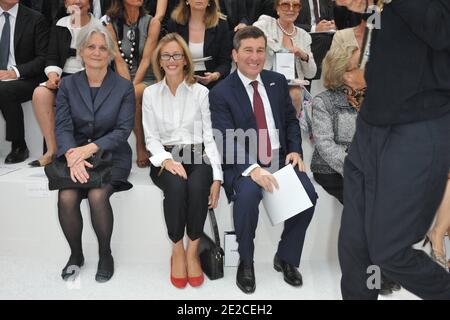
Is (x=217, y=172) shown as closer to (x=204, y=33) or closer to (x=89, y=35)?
(x=89, y=35)

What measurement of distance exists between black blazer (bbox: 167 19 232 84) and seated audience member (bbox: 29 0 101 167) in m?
0.57

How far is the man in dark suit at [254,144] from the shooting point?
2322mm

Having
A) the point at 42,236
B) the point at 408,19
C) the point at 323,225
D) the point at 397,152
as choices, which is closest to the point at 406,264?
the point at 397,152

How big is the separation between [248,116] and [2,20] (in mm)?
2026

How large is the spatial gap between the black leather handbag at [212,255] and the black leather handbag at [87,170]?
562 mm

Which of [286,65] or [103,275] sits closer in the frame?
[103,275]

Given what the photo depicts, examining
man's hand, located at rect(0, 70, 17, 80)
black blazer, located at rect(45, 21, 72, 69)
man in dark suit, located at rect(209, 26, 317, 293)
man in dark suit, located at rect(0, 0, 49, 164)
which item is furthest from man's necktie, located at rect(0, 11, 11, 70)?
man in dark suit, located at rect(209, 26, 317, 293)

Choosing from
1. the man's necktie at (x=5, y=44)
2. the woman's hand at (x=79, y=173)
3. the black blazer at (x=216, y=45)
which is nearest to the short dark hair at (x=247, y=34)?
the black blazer at (x=216, y=45)

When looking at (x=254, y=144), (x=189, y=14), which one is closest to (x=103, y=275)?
(x=254, y=144)

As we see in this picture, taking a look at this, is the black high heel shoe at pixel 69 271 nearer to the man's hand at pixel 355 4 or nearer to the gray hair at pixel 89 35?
the gray hair at pixel 89 35

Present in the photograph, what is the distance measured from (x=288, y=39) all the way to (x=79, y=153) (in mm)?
1643

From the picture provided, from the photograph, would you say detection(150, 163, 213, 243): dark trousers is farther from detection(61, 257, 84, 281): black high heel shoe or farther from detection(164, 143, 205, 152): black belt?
detection(61, 257, 84, 281): black high heel shoe

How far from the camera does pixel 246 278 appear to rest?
2314 mm

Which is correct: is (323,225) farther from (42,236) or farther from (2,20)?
(2,20)
